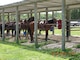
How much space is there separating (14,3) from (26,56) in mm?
6025

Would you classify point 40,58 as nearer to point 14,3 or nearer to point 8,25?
point 14,3

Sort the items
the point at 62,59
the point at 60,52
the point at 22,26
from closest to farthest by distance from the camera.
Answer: the point at 62,59
the point at 60,52
the point at 22,26

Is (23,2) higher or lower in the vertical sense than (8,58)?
higher

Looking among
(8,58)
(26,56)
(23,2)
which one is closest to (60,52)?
(26,56)

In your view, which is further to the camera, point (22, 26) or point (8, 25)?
point (8, 25)

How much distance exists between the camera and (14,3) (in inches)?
604

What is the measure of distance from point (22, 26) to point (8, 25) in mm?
2481

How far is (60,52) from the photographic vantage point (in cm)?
Result: 1084

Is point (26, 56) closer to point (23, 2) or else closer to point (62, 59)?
point (62, 59)

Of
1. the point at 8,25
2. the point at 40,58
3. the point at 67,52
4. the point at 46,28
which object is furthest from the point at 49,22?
the point at 40,58

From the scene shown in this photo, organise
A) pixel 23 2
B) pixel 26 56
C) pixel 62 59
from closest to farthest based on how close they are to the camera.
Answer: pixel 62 59
pixel 26 56
pixel 23 2

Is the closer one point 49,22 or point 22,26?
point 49,22

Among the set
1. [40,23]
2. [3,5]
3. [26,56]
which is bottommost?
[26,56]

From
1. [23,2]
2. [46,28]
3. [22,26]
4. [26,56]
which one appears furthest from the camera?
[22,26]
